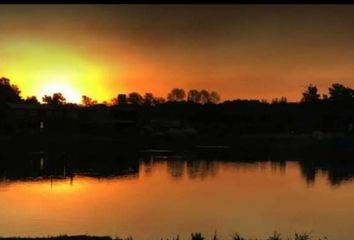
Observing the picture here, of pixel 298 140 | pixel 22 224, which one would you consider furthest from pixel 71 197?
pixel 298 140

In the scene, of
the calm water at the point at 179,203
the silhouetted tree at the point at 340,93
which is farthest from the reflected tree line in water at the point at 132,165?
the silhouetted tree at the point at 340,93

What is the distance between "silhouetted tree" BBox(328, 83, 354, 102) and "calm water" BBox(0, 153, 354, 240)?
62.5 metres

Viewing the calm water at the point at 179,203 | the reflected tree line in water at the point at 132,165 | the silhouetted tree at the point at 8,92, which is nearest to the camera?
the calm water at the point at 179,203

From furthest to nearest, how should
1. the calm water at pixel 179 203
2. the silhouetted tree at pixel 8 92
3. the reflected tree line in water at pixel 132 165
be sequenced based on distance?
the silhouetted tree at pixel 8 92
the reflected tree line in water at pixel 132 165
the calm water at pixel 179 203

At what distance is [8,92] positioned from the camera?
106250mm

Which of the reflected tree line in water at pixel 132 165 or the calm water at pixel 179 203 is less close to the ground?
the reflected tree line in water at pixel 132 165

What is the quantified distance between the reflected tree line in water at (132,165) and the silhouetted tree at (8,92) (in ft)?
151

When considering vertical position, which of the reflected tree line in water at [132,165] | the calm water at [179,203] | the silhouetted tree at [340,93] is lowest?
the calm water at [179,203]

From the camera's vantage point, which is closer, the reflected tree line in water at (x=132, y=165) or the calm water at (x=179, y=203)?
the calm water at (x=179, y=203)

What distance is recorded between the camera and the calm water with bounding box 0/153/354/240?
64.4ft

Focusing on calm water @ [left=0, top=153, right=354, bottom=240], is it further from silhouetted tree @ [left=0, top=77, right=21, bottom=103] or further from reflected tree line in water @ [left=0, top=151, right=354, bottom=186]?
silhouetted tree @ [left=0, top=77, right=21, bottom=103]

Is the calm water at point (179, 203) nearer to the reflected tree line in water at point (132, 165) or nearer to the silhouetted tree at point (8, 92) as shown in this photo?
the reflected tree line in water at point (132, 165)

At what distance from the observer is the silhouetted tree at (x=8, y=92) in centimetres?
10062

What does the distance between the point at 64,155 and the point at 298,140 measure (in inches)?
1385
